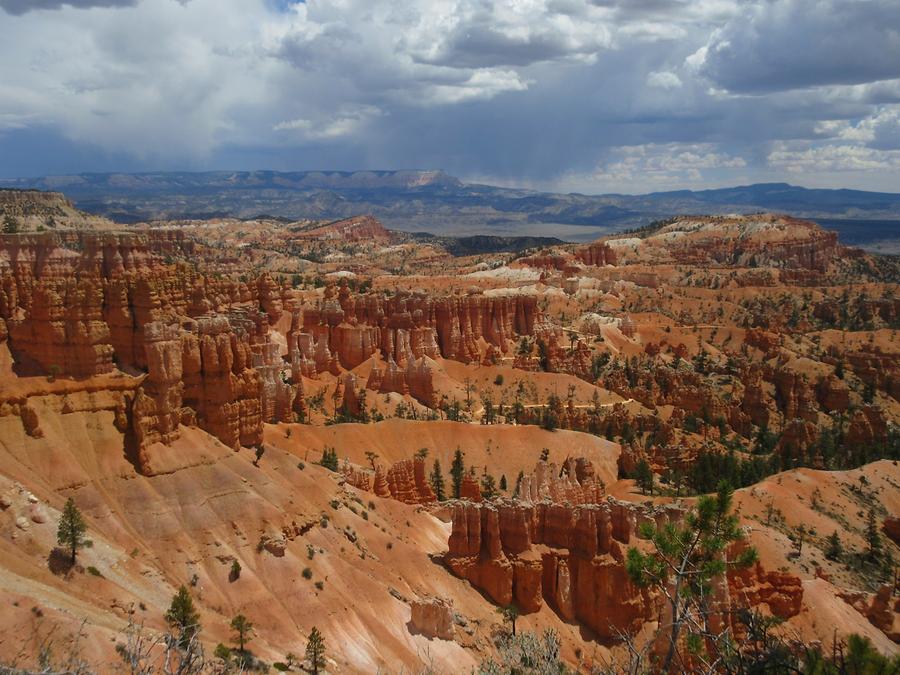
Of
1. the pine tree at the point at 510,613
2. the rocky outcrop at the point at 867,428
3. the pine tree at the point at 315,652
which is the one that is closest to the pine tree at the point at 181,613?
the pine tree at the point at 315,652

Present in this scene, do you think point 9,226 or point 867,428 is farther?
point 9,226

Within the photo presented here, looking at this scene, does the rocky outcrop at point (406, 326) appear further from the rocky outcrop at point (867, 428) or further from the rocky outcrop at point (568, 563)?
the rocky outcrop at point (568, 563)

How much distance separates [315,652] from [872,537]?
3513cm

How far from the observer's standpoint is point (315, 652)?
24219 millimetres

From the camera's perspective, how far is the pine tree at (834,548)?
137 feet

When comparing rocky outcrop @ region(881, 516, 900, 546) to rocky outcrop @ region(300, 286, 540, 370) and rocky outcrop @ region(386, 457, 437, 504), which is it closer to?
rocky outcrop @ region(386, 457, 437, 504)

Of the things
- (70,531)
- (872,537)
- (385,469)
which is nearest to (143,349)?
(70,531)

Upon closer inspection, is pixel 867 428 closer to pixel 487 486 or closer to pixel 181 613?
pixel 487 486

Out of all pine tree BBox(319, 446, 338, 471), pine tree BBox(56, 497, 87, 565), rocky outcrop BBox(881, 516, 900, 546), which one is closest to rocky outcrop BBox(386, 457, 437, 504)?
pine tree BBox(319, 446, 338, 471)

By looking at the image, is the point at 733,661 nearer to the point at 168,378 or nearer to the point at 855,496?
the point at 168,378

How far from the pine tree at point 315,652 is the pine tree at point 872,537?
32.8 meters

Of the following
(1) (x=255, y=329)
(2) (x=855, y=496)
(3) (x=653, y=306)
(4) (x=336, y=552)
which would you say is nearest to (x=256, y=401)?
(4) (x=336, y=552)

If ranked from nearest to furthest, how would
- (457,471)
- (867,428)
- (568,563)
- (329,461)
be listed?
(568,563) → (329,461) → (457,471) → (867,428)

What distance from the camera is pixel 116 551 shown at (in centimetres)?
2602
